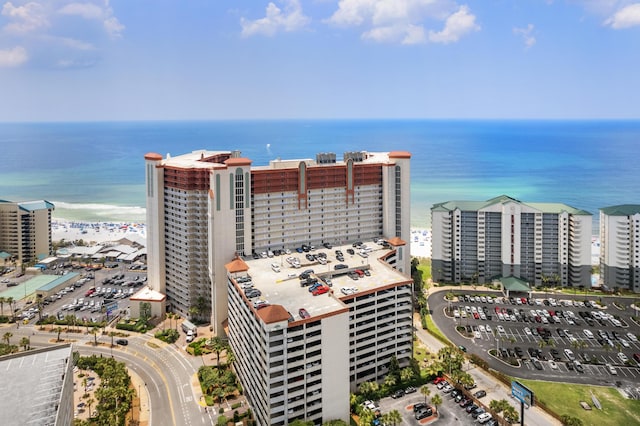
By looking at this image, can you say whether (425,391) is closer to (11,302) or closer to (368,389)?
(368,389)

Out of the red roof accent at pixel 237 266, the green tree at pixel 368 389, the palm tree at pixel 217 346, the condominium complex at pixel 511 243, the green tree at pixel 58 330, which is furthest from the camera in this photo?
the condominium complex at pixel 511 243

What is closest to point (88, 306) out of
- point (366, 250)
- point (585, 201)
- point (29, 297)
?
point (29, 297)

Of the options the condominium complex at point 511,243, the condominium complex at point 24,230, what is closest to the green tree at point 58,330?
the condominium complex at point 24,230

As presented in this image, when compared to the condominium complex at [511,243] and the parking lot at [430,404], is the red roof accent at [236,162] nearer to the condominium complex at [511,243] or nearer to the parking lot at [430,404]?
the parking lot at [430,404]

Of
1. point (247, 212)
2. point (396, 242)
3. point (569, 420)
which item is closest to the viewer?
point (569, 420)

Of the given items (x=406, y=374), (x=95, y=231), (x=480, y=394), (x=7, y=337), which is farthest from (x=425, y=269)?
(x=95, y=231)

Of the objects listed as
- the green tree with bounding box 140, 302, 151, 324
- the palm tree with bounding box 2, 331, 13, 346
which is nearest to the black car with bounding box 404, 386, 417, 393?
the green tree with bounding box 140, 302, 151, 324

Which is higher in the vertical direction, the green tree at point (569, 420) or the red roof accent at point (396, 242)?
the red roof accent at point (396, 242)
